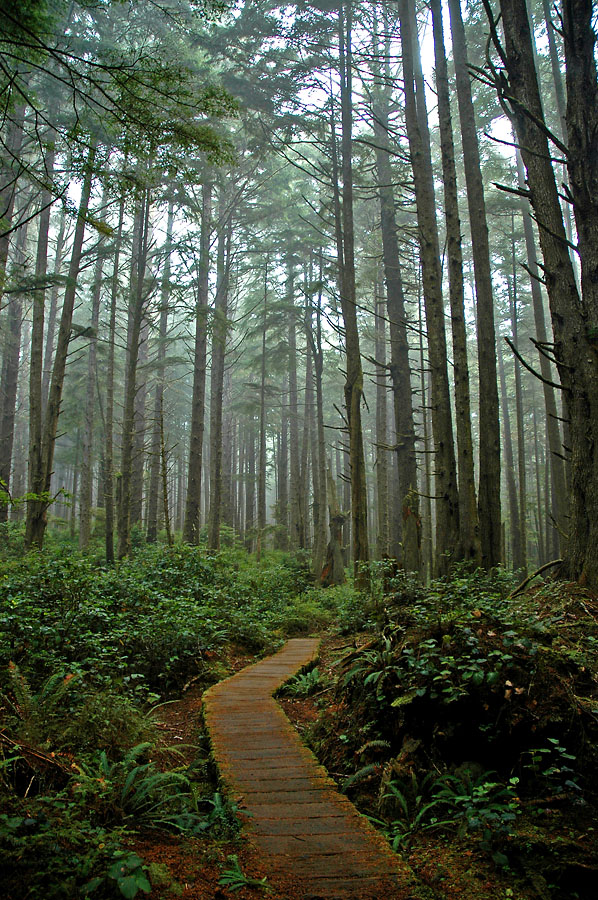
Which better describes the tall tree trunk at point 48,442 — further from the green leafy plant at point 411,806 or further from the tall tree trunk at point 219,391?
the green leafy plant at point 411,806

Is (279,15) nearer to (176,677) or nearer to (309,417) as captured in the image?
(309,417)

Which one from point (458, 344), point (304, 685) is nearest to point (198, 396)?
point (458, 344)

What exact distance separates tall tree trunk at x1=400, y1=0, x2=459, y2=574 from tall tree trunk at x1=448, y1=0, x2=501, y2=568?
21.5 inches

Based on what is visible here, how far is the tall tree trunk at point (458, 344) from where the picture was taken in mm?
9414

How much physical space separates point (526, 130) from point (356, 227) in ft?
65.2

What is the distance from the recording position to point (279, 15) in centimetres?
1527

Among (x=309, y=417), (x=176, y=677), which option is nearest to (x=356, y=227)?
(x=309, y=417)

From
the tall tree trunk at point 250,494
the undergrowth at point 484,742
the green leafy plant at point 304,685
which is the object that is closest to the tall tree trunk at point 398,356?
the green leafy plant at point 304,685

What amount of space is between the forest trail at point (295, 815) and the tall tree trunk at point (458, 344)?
5.51 m

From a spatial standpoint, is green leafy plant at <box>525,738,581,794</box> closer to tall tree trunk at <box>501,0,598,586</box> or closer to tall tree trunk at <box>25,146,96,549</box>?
tall tree trunk at <box>501,0,598,586</box>

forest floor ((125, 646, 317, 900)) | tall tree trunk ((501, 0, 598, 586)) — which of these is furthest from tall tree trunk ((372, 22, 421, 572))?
forest floor ((125, 646, 317, 900))

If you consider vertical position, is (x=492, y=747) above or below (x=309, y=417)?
below

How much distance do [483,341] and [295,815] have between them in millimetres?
9107

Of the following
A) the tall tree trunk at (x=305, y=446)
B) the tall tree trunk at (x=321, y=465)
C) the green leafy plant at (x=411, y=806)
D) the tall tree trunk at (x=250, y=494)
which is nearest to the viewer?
the green leafy plant at (x=411, y=806)
